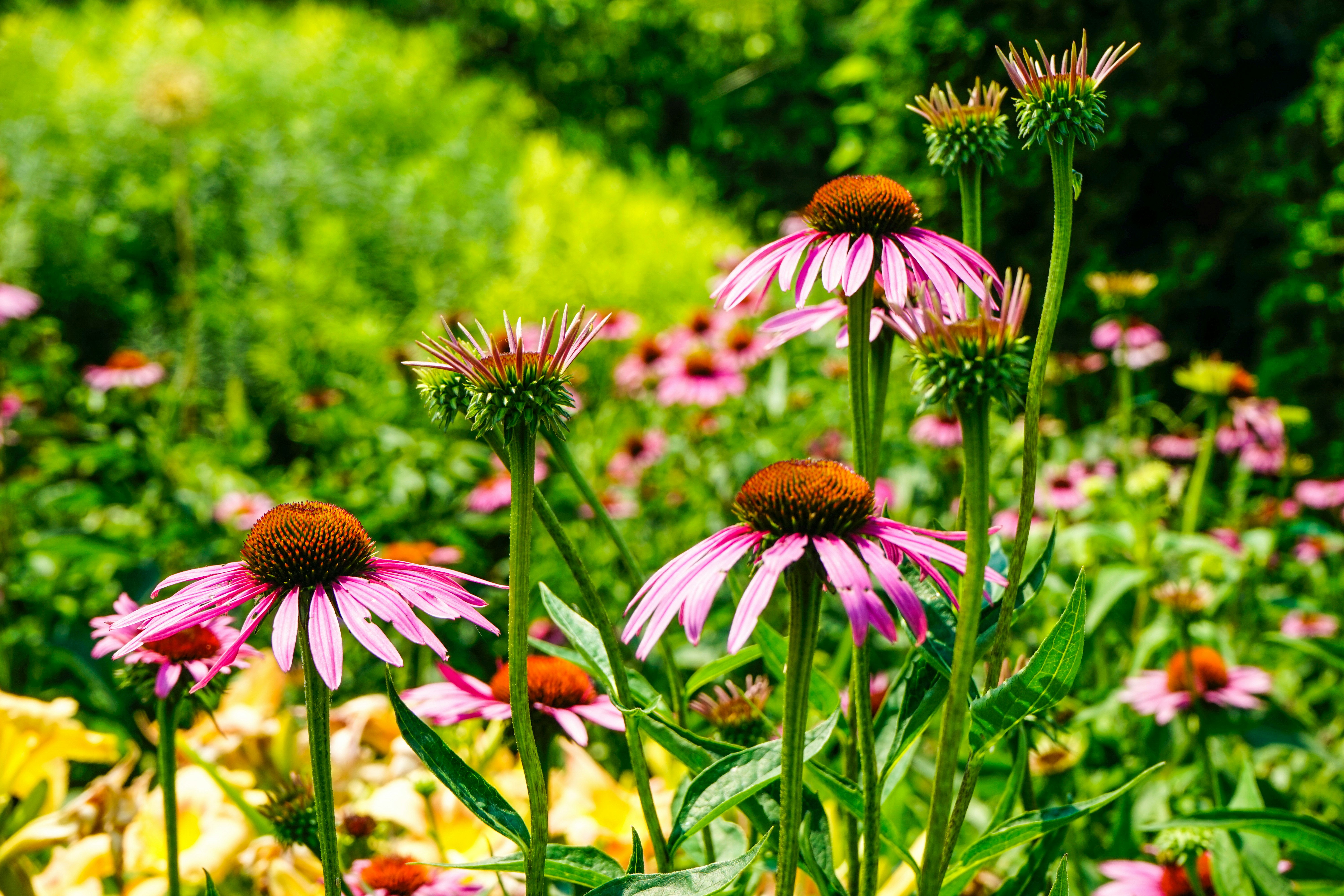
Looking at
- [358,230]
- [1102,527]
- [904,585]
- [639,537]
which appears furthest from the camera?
[358,230]

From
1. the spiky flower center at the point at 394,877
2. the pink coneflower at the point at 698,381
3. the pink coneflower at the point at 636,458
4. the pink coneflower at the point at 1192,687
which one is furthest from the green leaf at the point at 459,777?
the pink coneflower at the point at 636,458

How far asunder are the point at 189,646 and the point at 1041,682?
80 centimetres

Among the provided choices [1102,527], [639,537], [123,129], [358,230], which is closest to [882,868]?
[1102,527]

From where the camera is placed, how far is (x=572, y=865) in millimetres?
742

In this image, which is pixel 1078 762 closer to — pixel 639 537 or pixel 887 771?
pixel 887 771

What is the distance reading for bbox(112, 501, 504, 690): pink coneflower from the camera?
2.16 ft

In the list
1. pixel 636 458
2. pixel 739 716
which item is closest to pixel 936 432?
pixel 636 458

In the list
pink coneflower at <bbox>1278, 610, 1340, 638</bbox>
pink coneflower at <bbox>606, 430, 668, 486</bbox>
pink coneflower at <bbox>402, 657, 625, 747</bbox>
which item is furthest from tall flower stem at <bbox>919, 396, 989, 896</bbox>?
pink coneflower at <bbox>606, 430, 668, 486</bbox>

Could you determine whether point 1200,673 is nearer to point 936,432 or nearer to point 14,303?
point 936,432

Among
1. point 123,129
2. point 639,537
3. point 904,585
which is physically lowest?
point 639,537

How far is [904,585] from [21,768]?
4.01ft

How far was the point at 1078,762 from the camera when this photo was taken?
147 cm

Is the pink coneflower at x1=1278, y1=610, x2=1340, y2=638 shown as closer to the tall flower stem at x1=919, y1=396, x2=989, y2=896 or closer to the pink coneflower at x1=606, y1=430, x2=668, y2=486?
the pink coneflower at x1=606, y1=430, x2=668, y2=486

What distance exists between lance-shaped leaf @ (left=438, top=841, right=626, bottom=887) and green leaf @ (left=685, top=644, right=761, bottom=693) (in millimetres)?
153
